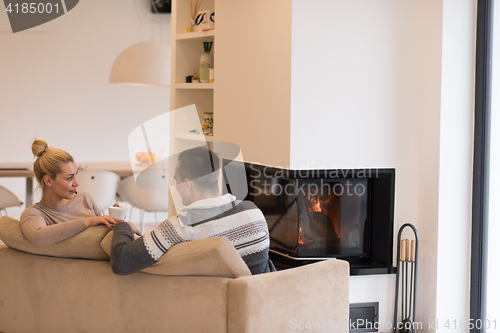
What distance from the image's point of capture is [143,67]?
3920mm

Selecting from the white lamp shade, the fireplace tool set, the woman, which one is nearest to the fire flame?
the fireplace tool set

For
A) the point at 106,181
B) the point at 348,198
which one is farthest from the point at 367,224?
the point at 106,181

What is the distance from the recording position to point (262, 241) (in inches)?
74.5

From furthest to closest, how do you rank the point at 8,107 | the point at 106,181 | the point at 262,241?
the point at 8,107 < the point at 106,181 < the point at 262,241

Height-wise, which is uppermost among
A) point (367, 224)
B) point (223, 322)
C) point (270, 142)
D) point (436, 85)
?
point (436, 85)

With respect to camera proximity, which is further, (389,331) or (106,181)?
(106,181)

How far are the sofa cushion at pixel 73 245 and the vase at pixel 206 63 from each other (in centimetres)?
192

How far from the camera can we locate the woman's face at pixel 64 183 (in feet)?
7.07

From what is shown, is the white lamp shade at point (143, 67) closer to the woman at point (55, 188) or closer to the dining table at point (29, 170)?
the dining table at point (29, 170)

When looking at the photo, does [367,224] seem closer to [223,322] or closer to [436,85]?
[436,85]

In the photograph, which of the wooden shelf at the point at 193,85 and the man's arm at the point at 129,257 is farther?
the wooden shelf at the point at 193,85

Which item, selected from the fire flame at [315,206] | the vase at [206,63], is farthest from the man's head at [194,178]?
the vase at [206,63]

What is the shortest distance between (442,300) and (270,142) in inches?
51.3

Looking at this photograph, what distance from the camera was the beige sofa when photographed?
166cm
